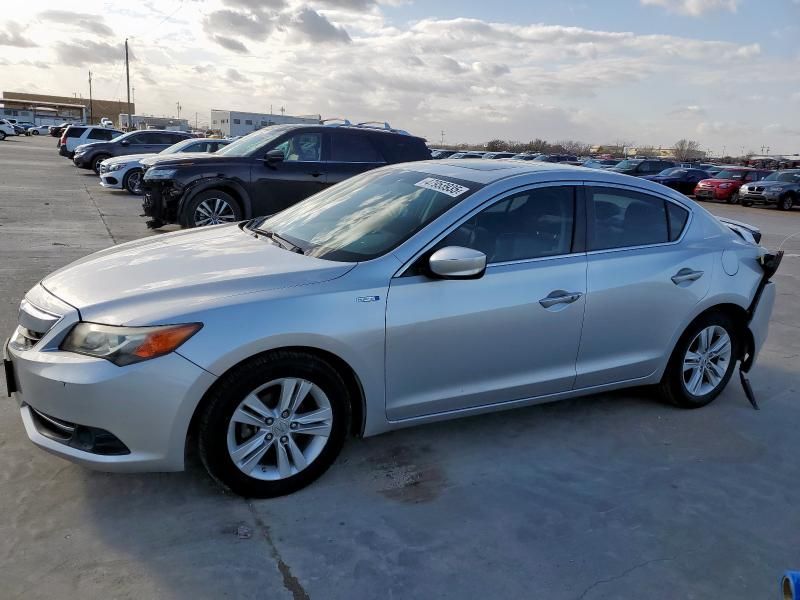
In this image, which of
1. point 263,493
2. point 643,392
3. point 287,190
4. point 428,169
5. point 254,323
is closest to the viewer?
point 254,323

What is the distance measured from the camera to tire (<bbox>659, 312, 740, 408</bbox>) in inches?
174

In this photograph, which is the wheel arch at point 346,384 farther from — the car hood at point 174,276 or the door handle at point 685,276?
the door handle at point 685,276

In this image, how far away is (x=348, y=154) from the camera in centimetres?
1007

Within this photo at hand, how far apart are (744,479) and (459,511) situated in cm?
171

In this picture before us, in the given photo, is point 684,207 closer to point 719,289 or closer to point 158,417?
point 719,289

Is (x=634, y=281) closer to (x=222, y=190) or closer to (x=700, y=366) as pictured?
(x=700, y=366)

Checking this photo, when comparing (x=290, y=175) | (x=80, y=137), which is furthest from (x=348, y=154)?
(x=80, y=137)

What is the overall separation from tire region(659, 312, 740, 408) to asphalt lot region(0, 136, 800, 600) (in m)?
0.20

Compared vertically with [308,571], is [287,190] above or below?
above

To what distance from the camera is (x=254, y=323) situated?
9.57ft

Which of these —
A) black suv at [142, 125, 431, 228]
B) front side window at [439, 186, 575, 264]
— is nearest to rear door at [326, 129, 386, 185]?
black suv at [142, 125, 431, 228]

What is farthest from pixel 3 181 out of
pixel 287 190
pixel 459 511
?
pixel 459 511

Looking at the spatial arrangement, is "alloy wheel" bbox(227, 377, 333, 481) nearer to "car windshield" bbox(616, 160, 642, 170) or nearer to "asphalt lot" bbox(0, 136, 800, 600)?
"asphalt lot" bbox(0, 136, 800, 600)

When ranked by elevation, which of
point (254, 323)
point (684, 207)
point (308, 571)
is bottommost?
point (308, 571)
